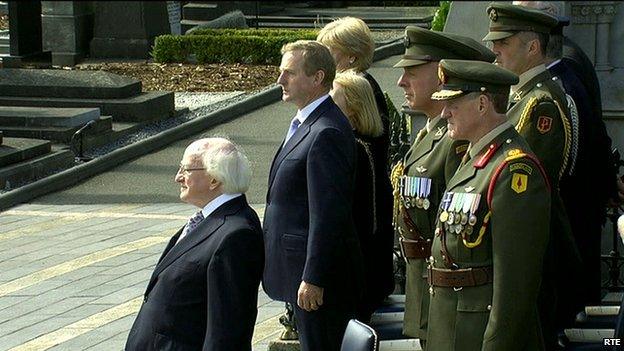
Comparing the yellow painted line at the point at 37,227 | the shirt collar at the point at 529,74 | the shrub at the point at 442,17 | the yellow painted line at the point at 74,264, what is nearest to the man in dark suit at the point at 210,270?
the shirt collar at the point at 529,74

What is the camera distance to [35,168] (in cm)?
1455

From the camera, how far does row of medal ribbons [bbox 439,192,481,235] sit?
539 centimetres

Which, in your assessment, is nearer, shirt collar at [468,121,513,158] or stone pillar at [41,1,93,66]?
shirt collar at [468,121,513,158]

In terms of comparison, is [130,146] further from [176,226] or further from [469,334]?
[469,334]

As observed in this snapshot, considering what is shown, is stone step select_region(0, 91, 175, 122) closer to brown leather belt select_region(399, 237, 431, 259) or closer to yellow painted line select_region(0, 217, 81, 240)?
yellow painted line select_region(0, 217, 81, 240)

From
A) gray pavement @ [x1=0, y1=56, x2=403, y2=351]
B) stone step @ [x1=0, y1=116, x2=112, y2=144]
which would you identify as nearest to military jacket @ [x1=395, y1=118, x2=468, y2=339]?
gray pavement @ [x1=0, y1=56, x2=403, y2=351]

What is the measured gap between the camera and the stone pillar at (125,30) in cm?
2580

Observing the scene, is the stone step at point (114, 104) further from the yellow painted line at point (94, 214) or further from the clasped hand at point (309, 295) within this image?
the clasped hand at point (309, 295)

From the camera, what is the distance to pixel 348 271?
6.57 metres

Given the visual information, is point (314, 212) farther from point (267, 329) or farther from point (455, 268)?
point (267, 329)

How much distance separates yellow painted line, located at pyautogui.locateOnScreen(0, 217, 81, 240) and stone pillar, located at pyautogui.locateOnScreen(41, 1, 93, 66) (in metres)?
13.2

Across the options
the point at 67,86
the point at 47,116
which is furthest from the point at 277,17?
the point at 47,116

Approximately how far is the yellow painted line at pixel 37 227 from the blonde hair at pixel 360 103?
5602mm

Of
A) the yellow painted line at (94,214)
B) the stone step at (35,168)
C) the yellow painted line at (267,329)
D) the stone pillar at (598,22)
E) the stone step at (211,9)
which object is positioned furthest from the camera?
the stone step at (211,9)
